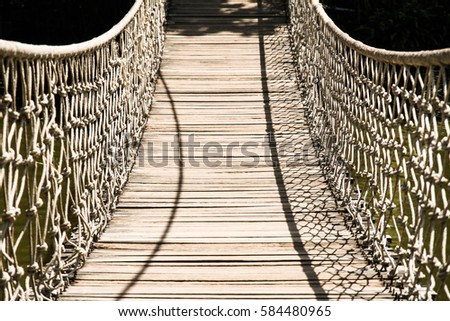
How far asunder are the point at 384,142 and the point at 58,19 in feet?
26.9

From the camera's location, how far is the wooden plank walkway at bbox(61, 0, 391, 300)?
2834mm

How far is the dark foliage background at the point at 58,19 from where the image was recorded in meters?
10.4

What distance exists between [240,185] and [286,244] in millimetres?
863

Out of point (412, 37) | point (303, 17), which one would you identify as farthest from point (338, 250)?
point (412, 37)

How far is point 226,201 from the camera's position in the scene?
378 cm

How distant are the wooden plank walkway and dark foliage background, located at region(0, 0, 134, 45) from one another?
402 centimetres

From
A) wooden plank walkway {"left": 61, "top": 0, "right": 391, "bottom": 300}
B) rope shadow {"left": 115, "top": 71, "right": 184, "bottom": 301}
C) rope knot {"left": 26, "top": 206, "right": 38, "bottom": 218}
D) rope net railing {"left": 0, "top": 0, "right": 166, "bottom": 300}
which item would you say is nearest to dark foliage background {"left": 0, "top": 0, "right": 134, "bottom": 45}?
wooden plank walkway {"left": 61, "top": 0, "right": 391, "bottom": 300}

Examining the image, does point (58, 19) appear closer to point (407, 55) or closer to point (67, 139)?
point (67, 139)

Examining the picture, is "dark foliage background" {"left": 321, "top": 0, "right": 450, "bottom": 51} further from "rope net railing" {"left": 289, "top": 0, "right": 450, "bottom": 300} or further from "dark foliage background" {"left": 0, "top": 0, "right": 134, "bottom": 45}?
"rope net railing" {"left": 289, "top": 0, "right": 450, "bottom": 300}

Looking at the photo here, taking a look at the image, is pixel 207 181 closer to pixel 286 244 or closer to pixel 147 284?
pixel 286 244

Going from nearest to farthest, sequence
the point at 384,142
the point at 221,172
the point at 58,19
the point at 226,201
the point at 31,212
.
Result: the point at 31,212 < the point at 384,142 < the point at 226,201 < the point at 221,172 < the point at 58,19

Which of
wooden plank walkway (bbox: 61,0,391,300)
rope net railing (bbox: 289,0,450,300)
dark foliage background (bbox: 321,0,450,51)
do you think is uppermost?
rope net railing (bbox: 289,0,450,300)

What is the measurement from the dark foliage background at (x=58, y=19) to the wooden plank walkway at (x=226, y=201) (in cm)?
402

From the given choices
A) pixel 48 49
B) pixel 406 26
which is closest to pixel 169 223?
pixel 48 49
